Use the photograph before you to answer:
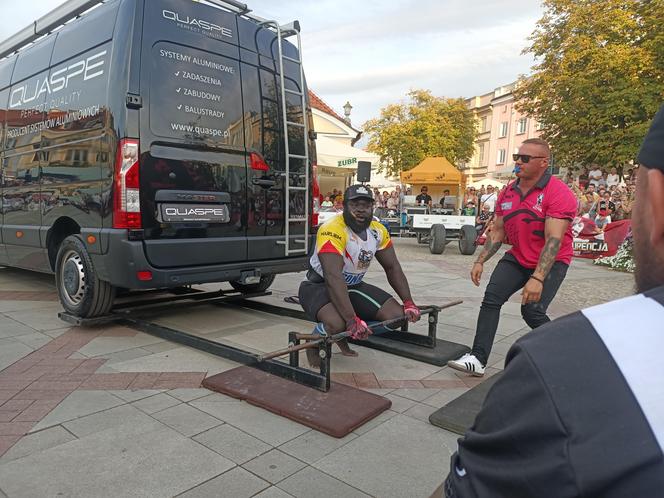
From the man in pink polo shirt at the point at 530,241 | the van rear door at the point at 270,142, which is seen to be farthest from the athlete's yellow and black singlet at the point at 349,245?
the van rear door at the point at 270,142

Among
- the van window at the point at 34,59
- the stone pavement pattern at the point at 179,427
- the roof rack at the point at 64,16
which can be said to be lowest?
the stone pavement pattern at the point at 179,427

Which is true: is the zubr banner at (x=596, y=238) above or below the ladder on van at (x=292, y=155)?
below

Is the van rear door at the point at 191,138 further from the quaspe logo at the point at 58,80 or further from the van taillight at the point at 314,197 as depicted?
the van taillight at the point at 314,197

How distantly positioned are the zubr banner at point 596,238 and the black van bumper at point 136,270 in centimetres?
995

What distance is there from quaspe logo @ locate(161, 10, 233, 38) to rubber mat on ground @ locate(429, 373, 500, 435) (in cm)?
389

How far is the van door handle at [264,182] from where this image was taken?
15.9ft

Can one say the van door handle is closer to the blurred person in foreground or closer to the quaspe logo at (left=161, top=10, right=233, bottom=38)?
the quaspe logo at (left=161, top=10, right=233, bottom=38)

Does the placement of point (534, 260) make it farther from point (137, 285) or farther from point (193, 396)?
point (137, 285)

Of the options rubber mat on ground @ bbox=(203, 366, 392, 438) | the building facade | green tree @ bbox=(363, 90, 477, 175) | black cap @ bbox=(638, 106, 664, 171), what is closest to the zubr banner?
rubber mat on ground @ bbox=(203, 366, 392, 438)

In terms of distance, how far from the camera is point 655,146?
0.74 metres

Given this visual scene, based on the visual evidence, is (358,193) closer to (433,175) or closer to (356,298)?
(356,298)

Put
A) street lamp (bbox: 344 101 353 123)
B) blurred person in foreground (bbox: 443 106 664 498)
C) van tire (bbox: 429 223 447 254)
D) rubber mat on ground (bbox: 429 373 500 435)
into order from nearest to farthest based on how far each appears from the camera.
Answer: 1. blurred person in foreground (bbox: 443 106 664 498)
2. rubber mat on ground (bbox: 429 373 500 435)
3. van tire (bbox: 429 223 447 254)
4. street lamp (bbox: 344 101 353 123)

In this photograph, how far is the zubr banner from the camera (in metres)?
11.4

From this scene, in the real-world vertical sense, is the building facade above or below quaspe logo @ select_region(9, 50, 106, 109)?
above
